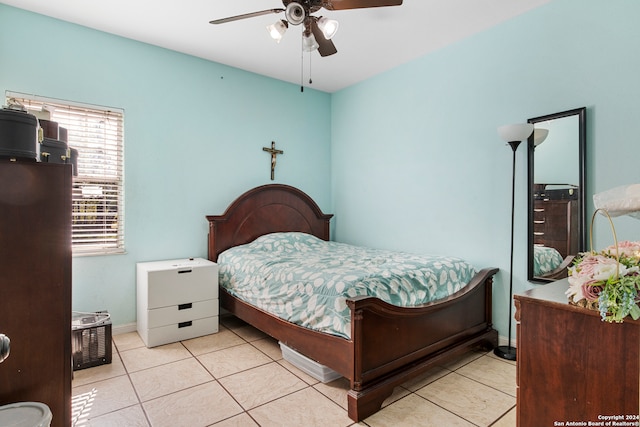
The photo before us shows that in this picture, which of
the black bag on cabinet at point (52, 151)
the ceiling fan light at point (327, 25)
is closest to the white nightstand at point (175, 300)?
the black bag on cabinet at point (52, 151)

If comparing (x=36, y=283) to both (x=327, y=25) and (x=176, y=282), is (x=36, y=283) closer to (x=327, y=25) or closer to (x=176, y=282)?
(x=176, y=282)

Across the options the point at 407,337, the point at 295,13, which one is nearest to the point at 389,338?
the point at 407,337

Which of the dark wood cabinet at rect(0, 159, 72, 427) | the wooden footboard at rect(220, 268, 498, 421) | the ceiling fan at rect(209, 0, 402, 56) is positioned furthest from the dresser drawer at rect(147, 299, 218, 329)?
the ceiling fan at rect(209, 0, 402, 56)

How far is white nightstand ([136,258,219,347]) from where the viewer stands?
290 cm

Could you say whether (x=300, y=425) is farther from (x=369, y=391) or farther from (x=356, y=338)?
(x=356, y=338)

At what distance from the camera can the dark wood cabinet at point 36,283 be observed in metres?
1.26

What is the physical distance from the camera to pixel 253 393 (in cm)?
218

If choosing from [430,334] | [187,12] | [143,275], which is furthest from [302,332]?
[187,12]

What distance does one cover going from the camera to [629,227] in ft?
7.38

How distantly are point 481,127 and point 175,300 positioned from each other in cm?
311

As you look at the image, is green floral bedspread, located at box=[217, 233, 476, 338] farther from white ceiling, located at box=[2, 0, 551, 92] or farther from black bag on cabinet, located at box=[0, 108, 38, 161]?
white ceiling, located at box=[2, 0, 551, 92]

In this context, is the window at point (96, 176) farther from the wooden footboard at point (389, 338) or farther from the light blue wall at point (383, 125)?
the wooden footboard at point (389, 338)

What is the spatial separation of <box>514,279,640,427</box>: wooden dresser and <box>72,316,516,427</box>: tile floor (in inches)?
Result: 29.7

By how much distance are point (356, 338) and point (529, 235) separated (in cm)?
176
